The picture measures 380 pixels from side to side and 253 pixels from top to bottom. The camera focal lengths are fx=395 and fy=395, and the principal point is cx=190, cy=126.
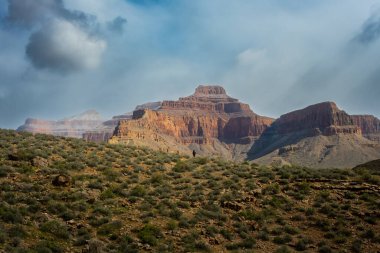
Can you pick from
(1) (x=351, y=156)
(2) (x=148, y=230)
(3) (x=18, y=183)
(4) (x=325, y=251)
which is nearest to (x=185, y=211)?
(2) (x=148, y=230)

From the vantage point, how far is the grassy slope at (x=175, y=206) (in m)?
16.0

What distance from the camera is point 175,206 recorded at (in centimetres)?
2017

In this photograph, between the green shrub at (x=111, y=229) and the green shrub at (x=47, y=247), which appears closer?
the green shrub at (x=47, y=247)

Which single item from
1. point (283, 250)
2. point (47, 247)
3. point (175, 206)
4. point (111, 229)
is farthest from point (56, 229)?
point (283, 250)

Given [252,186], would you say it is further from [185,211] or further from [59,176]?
[59,176]

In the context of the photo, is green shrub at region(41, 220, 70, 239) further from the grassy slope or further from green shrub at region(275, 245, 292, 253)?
green shrub at region(275, 245, 292, 253)

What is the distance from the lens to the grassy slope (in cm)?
1596

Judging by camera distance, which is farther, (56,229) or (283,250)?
(283,250)

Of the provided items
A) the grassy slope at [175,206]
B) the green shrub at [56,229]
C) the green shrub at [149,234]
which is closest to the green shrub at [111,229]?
the grassy slope at [175,206]

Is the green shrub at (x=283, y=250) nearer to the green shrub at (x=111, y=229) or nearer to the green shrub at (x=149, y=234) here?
the green shrub at (x=149, y=234)

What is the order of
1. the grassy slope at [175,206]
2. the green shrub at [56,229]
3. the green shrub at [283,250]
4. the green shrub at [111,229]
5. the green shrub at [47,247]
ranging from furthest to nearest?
the green shrub at [111,229], the green shrub at [283,250], the grassy slope at [175,206], the green shrub at [56,229], the green shrub at [47,247]

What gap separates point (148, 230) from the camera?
16906mm

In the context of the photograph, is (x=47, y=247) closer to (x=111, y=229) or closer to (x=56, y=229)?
(x=56, y=229)

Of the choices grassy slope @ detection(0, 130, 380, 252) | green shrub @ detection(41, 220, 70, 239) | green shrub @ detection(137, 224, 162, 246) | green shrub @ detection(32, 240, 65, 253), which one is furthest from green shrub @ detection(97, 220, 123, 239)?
green shrub @ detection(32, 240, 65, 253)
